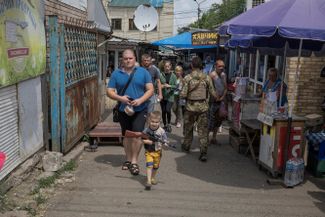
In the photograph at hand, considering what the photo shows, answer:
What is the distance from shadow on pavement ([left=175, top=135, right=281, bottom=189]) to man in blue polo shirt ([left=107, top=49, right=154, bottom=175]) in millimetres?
1028

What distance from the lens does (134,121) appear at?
19.8 feet

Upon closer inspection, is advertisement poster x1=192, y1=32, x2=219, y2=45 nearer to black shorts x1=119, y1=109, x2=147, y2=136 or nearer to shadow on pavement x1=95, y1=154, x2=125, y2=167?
shadow on pavement x1=95, y1=154, x2=125, y2=167

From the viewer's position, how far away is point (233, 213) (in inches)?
187

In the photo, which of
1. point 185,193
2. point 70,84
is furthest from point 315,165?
point 70,84

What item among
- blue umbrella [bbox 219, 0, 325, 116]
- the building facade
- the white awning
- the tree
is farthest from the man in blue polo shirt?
the tree

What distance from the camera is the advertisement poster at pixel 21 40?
470 centimetres

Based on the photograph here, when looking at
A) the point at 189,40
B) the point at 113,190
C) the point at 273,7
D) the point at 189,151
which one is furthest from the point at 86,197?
the point at 189,40

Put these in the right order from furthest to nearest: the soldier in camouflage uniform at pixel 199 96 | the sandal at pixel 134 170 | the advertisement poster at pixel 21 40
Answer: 1. the soldier in camouflage uniform at pixel 199 96
2. the sandal at pixel 134 170
3. the advertisement poster at pixel 21 40

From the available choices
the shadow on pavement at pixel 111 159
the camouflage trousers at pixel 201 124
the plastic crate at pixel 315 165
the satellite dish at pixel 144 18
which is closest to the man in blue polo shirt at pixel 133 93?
the shadow on pavement at pixel 111 159

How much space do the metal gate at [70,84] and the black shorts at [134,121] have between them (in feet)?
3.73

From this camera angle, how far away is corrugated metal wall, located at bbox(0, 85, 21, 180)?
4891 millimetres

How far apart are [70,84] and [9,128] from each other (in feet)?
6.67

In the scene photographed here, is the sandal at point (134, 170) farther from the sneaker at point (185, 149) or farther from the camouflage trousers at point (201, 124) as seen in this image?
the sneaker at point (185, 149)

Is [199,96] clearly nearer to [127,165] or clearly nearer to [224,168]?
[224,168]
